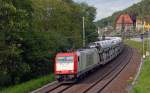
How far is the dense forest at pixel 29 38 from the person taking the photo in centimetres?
3867

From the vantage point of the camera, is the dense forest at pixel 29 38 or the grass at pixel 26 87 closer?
the grass at pixel 26 87

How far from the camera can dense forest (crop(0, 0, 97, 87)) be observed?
3867 cm

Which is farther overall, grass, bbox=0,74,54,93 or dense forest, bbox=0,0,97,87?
dense forest, bbox=0,0,97,87

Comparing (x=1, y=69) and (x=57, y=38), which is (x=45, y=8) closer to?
(x=57, y=38)

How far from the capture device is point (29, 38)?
46.4 metres

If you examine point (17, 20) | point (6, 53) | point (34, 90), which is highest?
point (17, 20)

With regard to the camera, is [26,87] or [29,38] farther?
[29,38]

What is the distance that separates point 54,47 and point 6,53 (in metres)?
17.2

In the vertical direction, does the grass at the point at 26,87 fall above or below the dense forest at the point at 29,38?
below

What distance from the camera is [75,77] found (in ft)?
137

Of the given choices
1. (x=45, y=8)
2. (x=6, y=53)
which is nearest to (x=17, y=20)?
(x=6, y=53)

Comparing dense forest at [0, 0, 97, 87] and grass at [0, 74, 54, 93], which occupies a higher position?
dense forest at [0, 0, 97, 87]

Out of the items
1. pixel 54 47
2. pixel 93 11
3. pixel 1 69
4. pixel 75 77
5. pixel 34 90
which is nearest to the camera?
pixel 34 90

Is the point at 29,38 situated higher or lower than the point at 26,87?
higher
